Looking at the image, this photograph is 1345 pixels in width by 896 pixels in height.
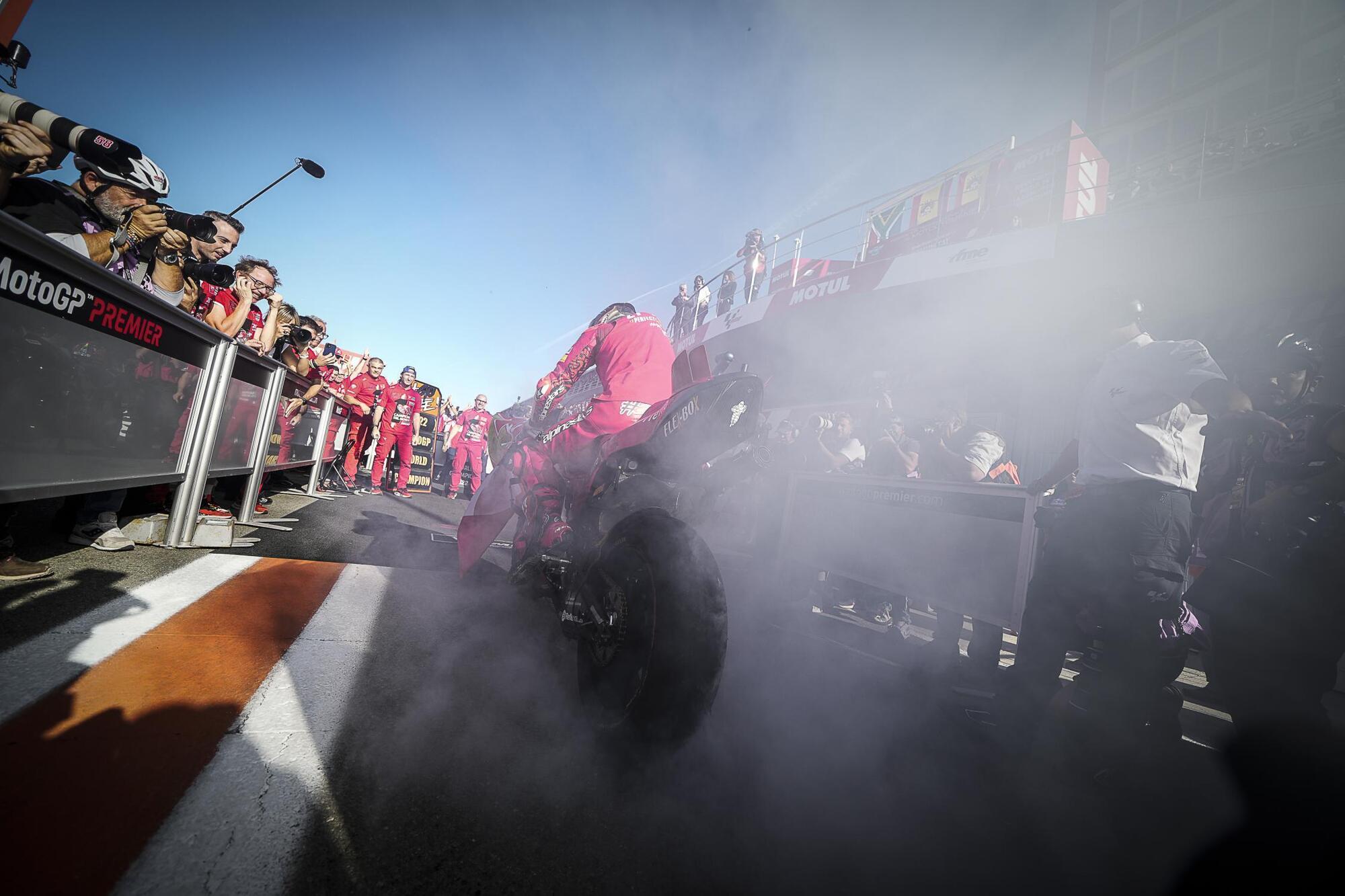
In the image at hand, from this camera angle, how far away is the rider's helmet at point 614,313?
8.21ft

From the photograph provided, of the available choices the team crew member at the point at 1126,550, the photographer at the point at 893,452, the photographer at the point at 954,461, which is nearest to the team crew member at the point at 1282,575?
the team crew member at the point at 1126,550

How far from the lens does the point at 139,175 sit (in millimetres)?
2818

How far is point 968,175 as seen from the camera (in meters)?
9.69

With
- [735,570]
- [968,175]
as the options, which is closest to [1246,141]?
[968,175]

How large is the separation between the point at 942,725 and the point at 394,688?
226cm

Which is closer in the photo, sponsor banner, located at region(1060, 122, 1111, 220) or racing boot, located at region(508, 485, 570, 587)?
racing boot, located at region(508, 485, 570, 587)

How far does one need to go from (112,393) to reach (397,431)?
21.6 feet

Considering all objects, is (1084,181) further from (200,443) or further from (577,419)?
(200,443)

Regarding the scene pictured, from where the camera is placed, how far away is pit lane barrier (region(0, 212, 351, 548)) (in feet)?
6.25

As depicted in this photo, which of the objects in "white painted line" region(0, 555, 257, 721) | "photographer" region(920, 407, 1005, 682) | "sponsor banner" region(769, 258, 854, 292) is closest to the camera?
"white painted line" region(0, 555, 257, 721)

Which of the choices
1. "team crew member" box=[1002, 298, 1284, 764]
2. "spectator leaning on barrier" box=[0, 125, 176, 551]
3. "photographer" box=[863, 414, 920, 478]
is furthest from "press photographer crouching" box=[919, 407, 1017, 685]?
"spectator leaning on barrier" box=[0, 125, 176, 551]

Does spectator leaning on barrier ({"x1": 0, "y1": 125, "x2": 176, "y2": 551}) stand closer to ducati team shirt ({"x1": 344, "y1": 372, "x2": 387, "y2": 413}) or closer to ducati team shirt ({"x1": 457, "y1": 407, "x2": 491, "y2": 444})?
ducati team shirt ({"x1": 344, "y1": 372, "x2": 387, "y2": 413})

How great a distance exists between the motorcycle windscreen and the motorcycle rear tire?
3.24 feet

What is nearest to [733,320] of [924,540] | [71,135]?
[924,540]
